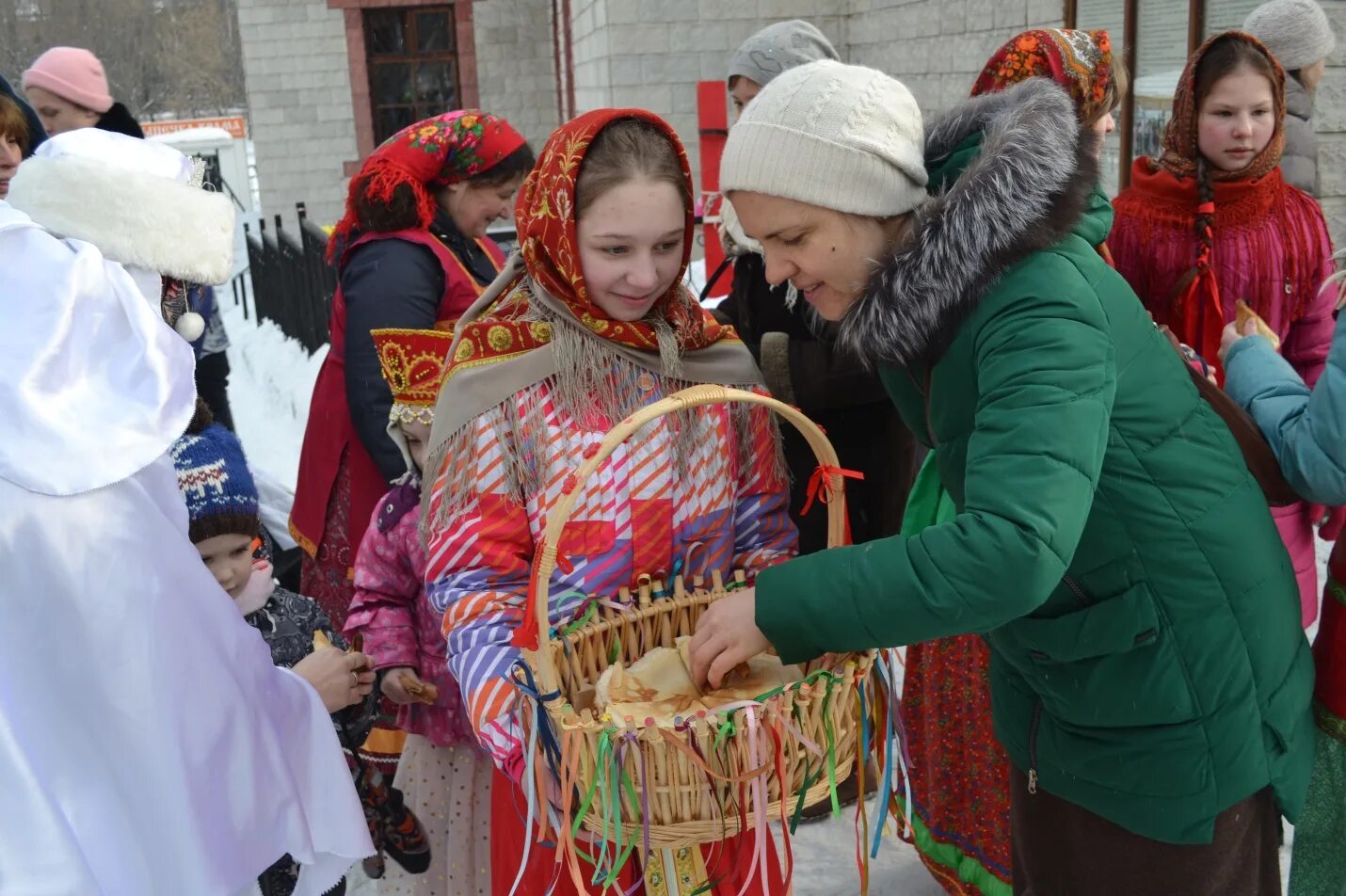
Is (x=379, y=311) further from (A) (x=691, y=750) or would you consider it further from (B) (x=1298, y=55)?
(B) (x=1298, y=55)

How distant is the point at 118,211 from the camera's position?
5.75 ft

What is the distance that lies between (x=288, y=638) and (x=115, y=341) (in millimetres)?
888

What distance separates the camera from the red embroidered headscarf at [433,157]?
302 centimetres

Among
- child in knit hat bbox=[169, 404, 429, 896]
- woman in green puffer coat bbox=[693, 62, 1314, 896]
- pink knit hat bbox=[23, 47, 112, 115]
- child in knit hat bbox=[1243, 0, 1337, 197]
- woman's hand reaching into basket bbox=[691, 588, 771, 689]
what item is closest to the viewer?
woman in green puffer coat bbox=[693, 62, 1314, 896]

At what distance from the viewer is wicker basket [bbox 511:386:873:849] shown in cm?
140

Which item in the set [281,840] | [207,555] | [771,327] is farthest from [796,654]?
[771,327]

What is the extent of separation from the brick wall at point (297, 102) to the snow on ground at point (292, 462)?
411cm

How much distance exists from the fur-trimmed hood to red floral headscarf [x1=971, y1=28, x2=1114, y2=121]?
3.11ft

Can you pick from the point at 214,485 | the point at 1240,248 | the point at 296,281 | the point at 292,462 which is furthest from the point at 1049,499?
the point at 296,281

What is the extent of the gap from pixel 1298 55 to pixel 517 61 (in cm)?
1422

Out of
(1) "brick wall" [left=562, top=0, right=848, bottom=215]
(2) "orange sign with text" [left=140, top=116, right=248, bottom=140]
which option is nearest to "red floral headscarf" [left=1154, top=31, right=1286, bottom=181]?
(1) "brick wall" [left=562, top=0, right=848, bottom=215]

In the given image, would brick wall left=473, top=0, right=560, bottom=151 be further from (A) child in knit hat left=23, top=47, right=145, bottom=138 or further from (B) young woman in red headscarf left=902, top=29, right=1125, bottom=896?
(B) young woman in red headscarf left=902, top=29, right=1125, bottom=896

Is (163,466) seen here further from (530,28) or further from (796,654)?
(530,28)

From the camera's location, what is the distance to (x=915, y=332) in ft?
4.72
